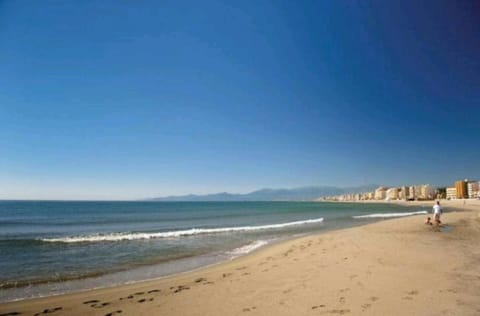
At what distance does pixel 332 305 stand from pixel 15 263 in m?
11.9

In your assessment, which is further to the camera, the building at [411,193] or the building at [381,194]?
the building at [381,194]

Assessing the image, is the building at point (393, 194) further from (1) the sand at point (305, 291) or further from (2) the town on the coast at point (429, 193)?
(1) the sand at point (305, 291)

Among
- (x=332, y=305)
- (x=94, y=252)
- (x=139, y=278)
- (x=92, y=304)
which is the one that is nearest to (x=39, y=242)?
(x=94, y=252)

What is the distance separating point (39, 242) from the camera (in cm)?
1773

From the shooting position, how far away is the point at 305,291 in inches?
254

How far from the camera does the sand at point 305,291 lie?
17.7ft

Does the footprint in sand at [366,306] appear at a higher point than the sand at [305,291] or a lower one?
higher

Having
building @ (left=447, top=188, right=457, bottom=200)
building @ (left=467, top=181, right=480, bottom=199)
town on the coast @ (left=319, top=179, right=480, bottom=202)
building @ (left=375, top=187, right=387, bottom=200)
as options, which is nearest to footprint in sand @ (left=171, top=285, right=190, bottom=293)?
town on the coast @ (left=319, top=179, right=480, bottom=202)

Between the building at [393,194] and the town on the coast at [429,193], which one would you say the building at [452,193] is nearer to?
the town on the coast at [429,193]

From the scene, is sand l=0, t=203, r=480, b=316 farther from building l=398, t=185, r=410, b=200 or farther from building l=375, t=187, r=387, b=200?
building l=375, t=187, r=387, b=200

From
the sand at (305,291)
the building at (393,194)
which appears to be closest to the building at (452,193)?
the building at (393,194)

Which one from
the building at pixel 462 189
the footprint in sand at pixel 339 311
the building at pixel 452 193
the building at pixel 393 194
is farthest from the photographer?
the building at pixel 393 194

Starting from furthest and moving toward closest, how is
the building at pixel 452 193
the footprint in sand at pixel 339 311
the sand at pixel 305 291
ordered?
the building at pixel 452 193, the sand at pixel 305 291, the footprint in sand at pixel 339 311

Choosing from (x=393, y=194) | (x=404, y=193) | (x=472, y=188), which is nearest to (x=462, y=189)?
(x=472, y=188)
